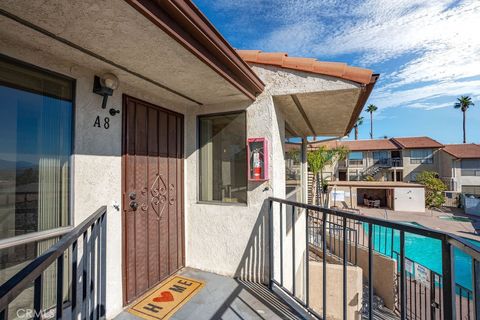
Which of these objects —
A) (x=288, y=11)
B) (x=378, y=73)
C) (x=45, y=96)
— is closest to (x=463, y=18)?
(x=378, y=73)

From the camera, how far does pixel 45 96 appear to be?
2.02m

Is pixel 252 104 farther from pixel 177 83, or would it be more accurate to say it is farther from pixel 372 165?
pixel 372 165

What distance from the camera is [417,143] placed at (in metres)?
27.6

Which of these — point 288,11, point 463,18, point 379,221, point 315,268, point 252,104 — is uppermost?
point 288,11

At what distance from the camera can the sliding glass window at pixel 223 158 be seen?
343 centimetres

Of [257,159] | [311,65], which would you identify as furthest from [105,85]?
[311,65]

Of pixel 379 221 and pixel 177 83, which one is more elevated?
pixel 177 83

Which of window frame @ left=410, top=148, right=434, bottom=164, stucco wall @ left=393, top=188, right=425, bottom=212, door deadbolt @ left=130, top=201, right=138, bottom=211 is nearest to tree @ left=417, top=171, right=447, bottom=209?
stucco wall @ left=393, top=188, right=425, bottom=212

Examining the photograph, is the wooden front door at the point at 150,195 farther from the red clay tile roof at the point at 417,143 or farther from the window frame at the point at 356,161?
the red clay tile roof at the point at 417,143

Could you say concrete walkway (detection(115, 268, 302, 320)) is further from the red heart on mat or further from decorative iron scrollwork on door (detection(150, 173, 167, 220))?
decorative iron scrollwork on door (detection(150, 173, 167, 220))

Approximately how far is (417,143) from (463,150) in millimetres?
4289

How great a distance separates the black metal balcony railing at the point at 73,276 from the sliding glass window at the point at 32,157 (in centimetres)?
18

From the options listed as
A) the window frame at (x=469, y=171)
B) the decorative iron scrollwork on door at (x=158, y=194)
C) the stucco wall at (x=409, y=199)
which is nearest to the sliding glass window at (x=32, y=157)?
the decorative iron scrollwork on door at (x=158, y=194)

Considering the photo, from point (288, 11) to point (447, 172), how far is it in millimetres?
32011
